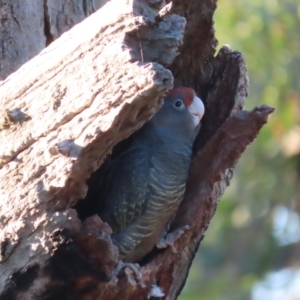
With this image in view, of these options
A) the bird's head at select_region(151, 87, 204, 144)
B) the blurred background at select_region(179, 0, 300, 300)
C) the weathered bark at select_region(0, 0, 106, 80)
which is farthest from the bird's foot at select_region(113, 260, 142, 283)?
the blurred background at select_region(179, 0, 300, 300)

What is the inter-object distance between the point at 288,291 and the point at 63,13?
250 inches

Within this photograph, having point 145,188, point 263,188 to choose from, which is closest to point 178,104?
point 145,188

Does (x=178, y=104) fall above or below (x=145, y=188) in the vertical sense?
above

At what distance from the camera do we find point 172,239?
254cm

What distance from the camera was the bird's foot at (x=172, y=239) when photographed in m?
2.54

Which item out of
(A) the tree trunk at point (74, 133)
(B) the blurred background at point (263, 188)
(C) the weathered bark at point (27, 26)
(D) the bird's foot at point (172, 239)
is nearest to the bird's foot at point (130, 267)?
(A) the tree trunk at point (74, 133)

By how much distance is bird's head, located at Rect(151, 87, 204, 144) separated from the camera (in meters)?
2.75

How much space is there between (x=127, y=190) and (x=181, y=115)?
470 millimetres

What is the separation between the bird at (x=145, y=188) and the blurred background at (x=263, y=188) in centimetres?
339

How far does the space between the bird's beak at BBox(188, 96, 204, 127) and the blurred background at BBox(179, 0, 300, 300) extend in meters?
3.33

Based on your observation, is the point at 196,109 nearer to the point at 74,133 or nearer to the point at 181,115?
the point at 181,115

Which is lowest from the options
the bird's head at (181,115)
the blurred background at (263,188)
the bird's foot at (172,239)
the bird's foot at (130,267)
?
the bird's foot at (130,267)

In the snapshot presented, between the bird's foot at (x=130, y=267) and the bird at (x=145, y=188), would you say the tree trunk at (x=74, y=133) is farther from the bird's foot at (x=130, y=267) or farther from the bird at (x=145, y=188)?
the bird at (x=145, y=188)

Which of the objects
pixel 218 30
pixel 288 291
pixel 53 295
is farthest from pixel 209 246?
pixel 53 295
